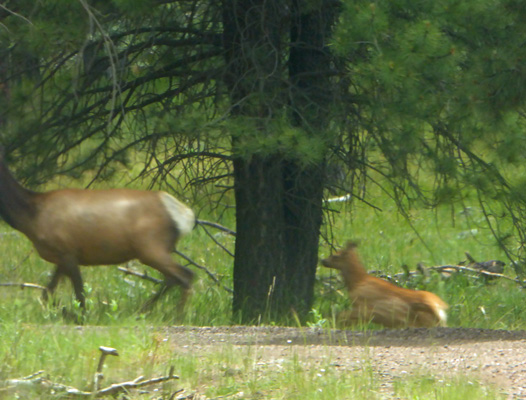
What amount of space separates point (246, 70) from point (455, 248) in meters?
6.46

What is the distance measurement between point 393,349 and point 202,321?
2.58 m

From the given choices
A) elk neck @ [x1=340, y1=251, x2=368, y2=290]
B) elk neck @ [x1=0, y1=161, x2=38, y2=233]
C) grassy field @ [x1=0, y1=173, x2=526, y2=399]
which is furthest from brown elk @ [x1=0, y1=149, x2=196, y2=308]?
elk neck @ [x1=340, y1=251, x2=368, y2=290]

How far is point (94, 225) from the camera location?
319 inches

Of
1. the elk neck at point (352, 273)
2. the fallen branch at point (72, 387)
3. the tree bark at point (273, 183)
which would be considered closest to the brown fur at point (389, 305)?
the elk neck at point (352, 273)

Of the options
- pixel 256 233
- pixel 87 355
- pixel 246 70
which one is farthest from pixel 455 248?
pixel 87 355

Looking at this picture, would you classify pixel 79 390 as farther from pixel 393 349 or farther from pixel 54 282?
pixel 54 282

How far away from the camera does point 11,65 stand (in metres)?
8.98

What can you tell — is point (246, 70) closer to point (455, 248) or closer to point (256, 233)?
point (256, 233)

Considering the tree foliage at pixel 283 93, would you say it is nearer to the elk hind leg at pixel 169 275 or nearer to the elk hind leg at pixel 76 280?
the elk hind leg at pixel 169 275

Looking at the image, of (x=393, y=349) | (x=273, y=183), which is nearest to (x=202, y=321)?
(x=273, y=183)

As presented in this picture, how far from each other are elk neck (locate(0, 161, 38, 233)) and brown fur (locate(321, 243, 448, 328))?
8.78 ft

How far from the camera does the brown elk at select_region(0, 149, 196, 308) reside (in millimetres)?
8078

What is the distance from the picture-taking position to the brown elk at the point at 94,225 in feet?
26.5

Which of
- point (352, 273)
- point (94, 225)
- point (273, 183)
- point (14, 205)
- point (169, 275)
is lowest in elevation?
point (169, 275)
